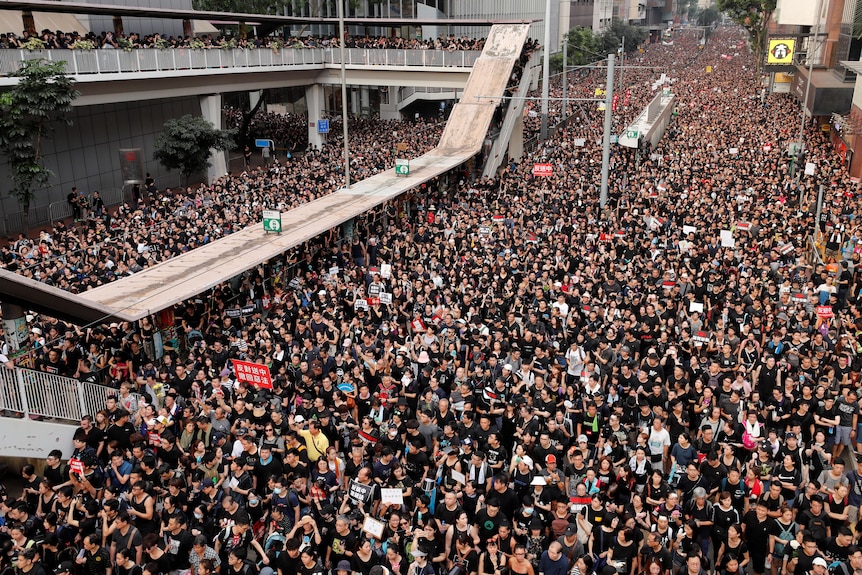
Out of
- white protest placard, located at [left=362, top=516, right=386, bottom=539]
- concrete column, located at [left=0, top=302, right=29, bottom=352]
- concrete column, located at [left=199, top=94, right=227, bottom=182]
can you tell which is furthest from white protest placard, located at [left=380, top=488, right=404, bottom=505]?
concrete column, located at [left=199, top=94, right=227, bottom=182]

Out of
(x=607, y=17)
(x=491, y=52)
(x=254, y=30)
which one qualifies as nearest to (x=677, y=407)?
(x=491, y=52)

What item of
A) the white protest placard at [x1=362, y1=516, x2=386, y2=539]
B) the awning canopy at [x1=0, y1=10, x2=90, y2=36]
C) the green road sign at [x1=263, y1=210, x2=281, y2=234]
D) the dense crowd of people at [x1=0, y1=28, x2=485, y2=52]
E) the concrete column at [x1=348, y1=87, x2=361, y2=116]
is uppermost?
the awning canopy at [x1=0, y1=10, x2=90, y2=36]

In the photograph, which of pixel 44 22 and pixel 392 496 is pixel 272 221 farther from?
pixel 44 22

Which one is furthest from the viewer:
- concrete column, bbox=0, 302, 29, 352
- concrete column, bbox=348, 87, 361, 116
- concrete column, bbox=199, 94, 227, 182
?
concrete column, bbox=348, 87, 361, 116

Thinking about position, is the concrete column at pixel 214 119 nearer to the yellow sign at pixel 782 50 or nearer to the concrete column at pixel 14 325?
the concrete column at pixel 14 325

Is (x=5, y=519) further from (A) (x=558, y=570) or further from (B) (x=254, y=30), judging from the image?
(B) (x=254, y=30)

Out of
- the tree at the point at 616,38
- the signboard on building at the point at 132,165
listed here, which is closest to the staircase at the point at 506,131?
the signboard on building at the point at 132,165

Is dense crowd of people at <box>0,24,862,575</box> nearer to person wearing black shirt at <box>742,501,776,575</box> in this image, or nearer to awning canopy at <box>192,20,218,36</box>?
person wearing black shirt at <box>742,501,776,575</box>
